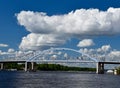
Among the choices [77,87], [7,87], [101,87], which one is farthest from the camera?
[101,87]

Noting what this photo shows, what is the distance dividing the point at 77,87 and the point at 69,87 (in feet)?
6.67

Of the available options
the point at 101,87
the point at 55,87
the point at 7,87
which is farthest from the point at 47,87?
the point at 101,87

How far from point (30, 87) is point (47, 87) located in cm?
353

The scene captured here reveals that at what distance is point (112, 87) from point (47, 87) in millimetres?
16173

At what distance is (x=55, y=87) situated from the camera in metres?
78.0

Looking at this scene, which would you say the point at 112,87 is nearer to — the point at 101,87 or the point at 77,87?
the point at 101,87

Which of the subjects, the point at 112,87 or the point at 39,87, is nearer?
the point at 39,87

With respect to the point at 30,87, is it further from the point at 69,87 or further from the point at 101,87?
the point at 101,87

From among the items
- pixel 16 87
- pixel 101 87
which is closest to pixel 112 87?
pixel 101 87

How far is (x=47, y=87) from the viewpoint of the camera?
77875mm

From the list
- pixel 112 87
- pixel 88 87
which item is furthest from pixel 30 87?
pixel 112 87

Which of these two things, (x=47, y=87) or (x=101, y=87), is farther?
(x=101, y=87)

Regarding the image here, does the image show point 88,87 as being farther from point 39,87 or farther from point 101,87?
point 39,87

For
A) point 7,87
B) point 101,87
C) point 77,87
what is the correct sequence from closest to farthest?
1. point 7,87
2. point 77,87
3. point 101,87
